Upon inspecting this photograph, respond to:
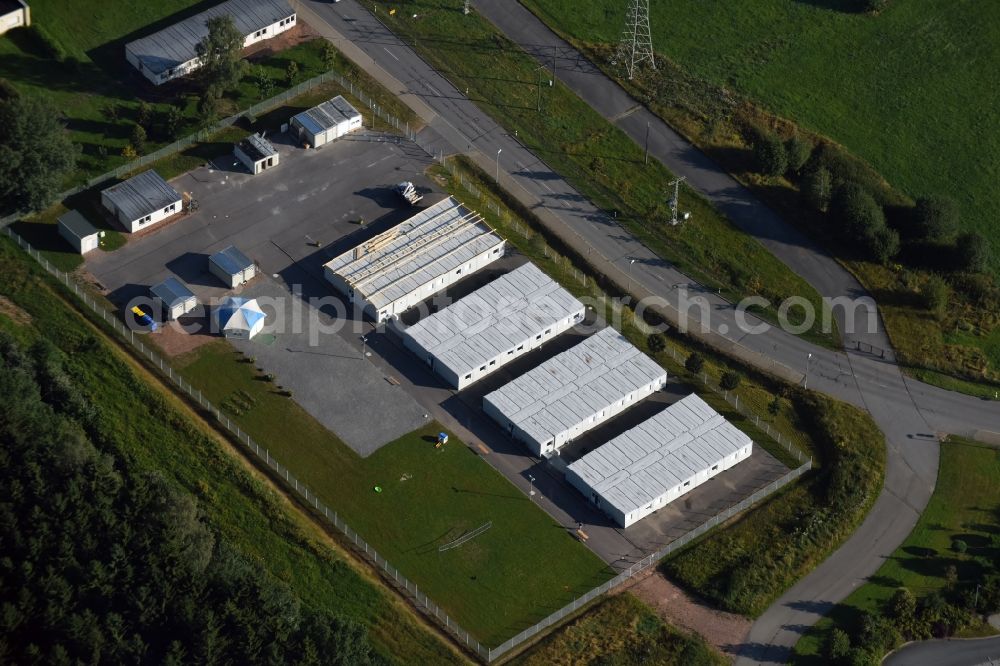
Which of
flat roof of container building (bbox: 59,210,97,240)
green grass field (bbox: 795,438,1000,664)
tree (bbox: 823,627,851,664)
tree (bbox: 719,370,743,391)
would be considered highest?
flat roof of container building (bbox: 59,210,97,240)

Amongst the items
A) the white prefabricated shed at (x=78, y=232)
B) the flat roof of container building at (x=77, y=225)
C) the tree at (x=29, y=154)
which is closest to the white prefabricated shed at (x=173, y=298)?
the white prefabricated shed at (x=78, y=232)

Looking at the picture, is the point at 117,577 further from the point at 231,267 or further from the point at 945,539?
the point at 945,539

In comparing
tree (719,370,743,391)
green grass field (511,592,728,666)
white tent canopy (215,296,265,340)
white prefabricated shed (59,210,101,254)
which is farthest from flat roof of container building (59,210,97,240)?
tree (719,370,743,391)

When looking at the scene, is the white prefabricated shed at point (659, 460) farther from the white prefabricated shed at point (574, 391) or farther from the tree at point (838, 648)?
the tree at point (838, 648)

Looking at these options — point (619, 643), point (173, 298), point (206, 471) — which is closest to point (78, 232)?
point (173, 298)

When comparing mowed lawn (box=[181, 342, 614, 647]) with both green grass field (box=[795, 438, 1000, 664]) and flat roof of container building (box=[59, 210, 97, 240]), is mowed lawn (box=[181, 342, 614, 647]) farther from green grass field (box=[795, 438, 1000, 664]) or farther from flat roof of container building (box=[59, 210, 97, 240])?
green grass field (box=[795, 438, 1000, 664])

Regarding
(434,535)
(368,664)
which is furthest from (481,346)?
(368,664)
